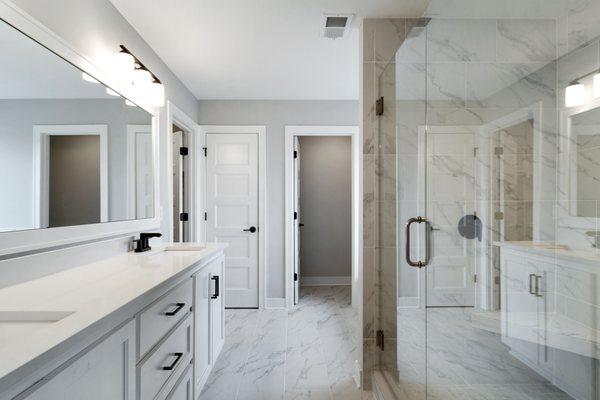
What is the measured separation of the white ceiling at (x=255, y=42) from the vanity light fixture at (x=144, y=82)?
27 centimetres

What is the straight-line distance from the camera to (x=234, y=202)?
3.70m

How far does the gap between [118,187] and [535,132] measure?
6.52ft

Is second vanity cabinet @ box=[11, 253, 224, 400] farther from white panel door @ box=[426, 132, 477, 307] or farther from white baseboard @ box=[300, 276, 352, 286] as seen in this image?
white baseboard @ box=[300, 276, 352, 286]

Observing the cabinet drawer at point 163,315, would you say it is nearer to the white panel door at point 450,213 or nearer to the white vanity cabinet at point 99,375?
the white vanity cabinet at point 99,375

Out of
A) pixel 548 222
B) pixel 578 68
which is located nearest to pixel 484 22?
pixel 578 68

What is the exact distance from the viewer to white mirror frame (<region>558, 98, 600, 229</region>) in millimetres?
792

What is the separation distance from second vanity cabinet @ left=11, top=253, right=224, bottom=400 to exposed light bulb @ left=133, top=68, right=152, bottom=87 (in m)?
1.27

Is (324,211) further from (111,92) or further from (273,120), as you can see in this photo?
(111,92)

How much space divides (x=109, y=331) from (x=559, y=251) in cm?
123

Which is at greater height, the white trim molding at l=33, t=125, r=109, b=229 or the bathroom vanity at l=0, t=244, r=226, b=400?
the white trim molding at l=33, t=125, r=109, b=229

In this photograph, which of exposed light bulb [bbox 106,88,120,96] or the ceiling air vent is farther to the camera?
the ceiling air vent

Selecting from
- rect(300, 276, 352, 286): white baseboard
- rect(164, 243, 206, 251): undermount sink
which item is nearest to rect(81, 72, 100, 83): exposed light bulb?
rect(164, 243, 206, 251): undermount sink

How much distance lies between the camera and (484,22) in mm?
1154

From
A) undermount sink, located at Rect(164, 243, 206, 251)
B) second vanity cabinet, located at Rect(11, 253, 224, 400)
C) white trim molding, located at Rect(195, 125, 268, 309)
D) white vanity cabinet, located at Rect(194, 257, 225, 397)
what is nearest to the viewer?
second vanity cabinet, located at Rect(11, 253, 224, 400)
